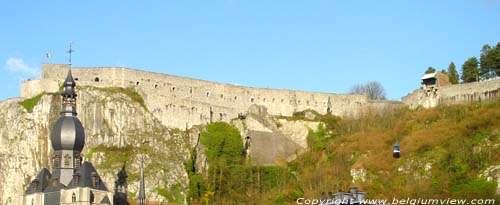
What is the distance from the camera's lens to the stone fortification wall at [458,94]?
3260 inches

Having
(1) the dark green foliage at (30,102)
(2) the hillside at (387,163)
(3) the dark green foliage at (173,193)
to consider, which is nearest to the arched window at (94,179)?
Answer: (3) the dark green foliage at (173,193)

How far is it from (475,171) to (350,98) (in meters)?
26.7

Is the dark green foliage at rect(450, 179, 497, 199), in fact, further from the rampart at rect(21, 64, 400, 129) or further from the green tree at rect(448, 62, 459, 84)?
the green tree at rect(448, 62, 459, 84)

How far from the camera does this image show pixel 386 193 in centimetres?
7050

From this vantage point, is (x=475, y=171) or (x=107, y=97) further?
(x=107, y=97)

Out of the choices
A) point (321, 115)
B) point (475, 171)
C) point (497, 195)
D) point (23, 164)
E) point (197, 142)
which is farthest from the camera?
point (321, 115)

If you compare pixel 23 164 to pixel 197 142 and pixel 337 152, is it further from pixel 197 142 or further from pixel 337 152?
pixel 337 152

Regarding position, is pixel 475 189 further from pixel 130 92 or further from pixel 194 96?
pixel 130 92

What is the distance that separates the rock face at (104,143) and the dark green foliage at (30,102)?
0.80 feet

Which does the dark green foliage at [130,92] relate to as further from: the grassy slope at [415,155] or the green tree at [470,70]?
the green tree at [470,70]

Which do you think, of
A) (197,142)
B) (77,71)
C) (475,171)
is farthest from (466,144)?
(77,71)


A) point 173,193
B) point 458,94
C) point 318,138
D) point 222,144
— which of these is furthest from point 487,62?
point 173,193

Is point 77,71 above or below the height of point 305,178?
above

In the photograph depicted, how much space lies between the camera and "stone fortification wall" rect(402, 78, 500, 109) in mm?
82812
